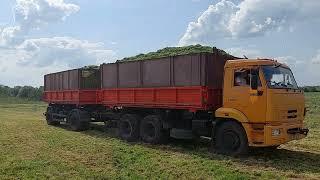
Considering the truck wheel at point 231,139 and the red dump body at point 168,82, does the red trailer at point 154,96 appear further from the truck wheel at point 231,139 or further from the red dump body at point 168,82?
the truck wheel at point 231,139

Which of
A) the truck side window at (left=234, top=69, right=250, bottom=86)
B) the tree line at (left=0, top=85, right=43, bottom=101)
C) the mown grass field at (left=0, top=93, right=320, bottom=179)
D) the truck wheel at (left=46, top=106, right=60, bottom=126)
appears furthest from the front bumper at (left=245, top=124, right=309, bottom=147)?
the tree line at (left=0, top=85, right=43, bottom=101)

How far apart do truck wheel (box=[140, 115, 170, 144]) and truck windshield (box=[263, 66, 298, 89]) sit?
4821 millimetres

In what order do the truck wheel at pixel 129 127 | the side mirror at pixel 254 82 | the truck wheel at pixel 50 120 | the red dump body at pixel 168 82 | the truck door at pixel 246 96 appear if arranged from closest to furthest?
the truck door at pixel 246 96, the side mirror at pixel 254 82, the red dump body at pixel 168 82, the truck wheel at pixel 129 127, the truck wheel at pixel 50 120

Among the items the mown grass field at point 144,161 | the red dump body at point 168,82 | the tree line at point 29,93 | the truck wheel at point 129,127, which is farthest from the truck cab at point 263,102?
the tree line at point 29,93

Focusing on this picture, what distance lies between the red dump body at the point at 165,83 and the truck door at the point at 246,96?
34.5 inches

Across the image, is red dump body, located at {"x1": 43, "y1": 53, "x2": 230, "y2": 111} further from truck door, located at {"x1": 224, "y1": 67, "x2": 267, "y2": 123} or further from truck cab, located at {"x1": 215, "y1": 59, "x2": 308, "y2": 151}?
truck door, located at {"x1": 224, "y1": 67, "x2": 267, "y2": 123}

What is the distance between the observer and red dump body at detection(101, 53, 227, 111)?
1455 cm

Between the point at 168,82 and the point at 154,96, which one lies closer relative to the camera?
the point at 168,82

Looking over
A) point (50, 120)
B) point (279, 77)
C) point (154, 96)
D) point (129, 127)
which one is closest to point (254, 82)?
point (279, 77)

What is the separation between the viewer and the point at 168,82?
Answer: 52.4 feet

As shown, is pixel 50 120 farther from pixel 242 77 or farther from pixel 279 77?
pixel 279 77

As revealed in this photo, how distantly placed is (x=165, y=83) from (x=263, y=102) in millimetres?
4235

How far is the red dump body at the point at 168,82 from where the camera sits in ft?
47.7

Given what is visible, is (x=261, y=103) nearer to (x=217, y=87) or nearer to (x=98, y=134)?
(x=217, y=87)
